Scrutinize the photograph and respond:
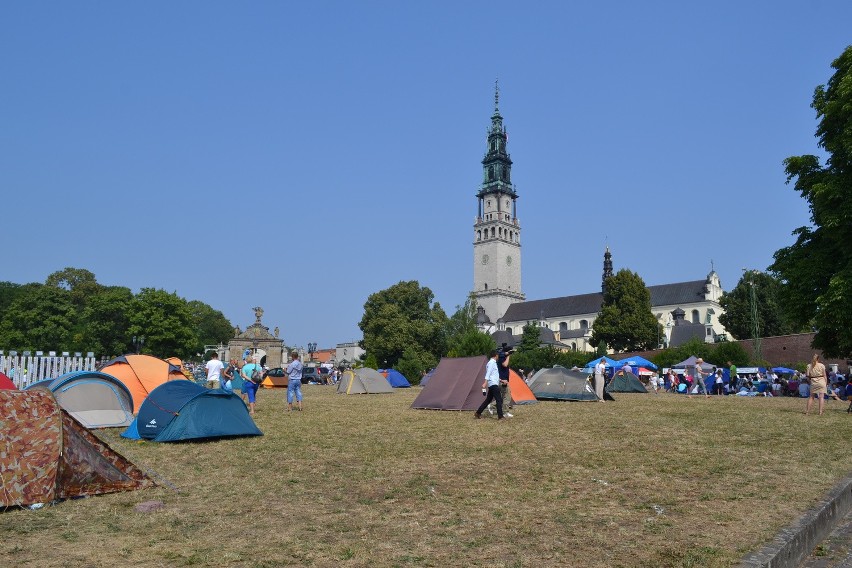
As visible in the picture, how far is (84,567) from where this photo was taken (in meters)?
5.11

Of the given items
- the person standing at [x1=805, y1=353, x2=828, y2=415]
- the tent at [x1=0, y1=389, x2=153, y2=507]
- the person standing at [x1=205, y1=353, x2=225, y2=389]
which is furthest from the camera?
the person standing at [x1=205, y1=353, x2=225, y2=389]

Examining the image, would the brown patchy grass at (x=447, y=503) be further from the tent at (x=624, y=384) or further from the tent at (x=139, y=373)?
the tent at (x=624, y=384)

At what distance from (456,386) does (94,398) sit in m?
10.3

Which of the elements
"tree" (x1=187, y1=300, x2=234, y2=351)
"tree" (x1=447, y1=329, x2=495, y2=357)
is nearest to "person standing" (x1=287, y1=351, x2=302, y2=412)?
"tree" (x1=447, y1=329, x2=495, y2=357)

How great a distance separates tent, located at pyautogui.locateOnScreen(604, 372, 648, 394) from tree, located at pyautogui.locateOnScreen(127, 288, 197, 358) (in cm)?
4799

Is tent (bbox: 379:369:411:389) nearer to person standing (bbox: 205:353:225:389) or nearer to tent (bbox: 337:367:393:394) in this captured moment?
Answer: tent (bbox: 337:367:393:394)

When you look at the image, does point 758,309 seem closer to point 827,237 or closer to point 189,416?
point 827,237

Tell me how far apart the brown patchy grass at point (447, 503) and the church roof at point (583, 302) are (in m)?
109

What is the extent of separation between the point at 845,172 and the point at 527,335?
55129 mm

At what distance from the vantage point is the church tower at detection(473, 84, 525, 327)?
134 m

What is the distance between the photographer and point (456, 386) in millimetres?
21047

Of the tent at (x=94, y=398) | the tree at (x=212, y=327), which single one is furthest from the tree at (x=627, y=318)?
the tree at (x=212, y=327)

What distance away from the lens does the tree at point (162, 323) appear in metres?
68.9

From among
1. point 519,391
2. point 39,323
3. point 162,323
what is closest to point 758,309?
point 519,391
